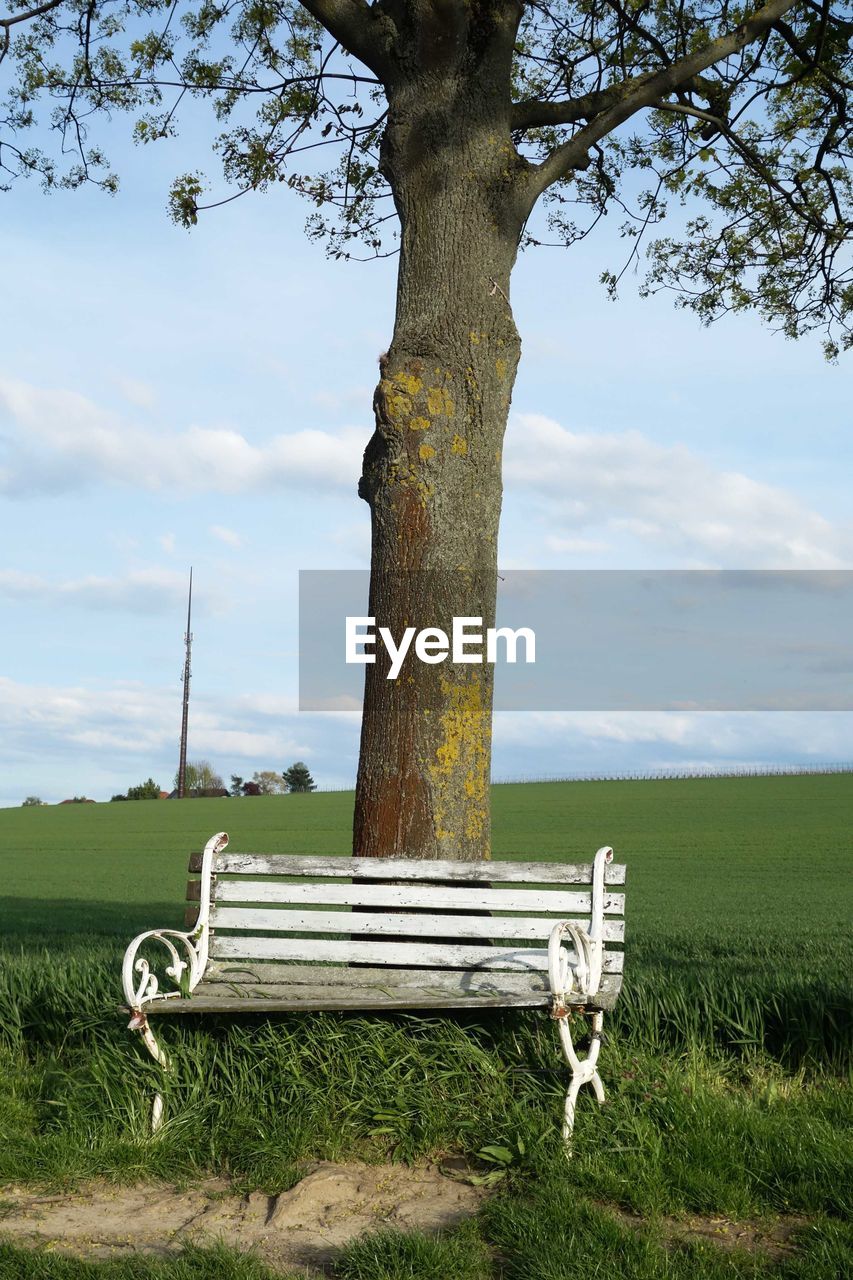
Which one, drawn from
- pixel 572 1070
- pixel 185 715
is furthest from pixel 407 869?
pixel 185 715

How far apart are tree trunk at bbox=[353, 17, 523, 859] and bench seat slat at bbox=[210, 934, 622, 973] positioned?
1.78ft

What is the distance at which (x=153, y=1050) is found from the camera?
5793mm

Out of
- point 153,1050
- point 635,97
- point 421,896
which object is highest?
point 635,97

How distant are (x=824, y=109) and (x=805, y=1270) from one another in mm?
11902

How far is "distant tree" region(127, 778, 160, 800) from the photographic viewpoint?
79.6 meters

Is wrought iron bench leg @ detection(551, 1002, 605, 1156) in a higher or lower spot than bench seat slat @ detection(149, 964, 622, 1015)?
lower

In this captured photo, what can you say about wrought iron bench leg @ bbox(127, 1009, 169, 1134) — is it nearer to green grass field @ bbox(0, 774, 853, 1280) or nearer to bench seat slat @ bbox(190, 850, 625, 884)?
green grass field @ bbox(0, 774, 853, 1280)

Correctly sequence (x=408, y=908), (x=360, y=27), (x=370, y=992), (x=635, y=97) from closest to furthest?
(x=370, y=992), (x=408, y=908), (x=360, y=27), (x=635, y=97)

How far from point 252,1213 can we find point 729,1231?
6.14ft

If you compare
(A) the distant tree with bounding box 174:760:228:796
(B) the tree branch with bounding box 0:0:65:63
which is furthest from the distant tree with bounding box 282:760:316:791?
(B) the tree branch with bounding box 0:0:65:63

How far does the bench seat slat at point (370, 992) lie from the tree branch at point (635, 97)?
15.3 ft

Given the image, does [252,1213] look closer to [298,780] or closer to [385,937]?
[385,937]

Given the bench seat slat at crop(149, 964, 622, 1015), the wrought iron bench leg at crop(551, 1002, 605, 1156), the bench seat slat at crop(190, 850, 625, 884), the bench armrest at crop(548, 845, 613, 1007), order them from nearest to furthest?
the wrought iron bench leg at crop(551, 1002, 605, 1156) < the bench armrest at crop(548, 845, 613, 1007) < the bench seat slat at crop(149, 964, 622, 1015) < the bench seat slat at crop(190, 850, 625, 884)

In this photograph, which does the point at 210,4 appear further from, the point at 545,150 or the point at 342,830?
the point at 342,830
